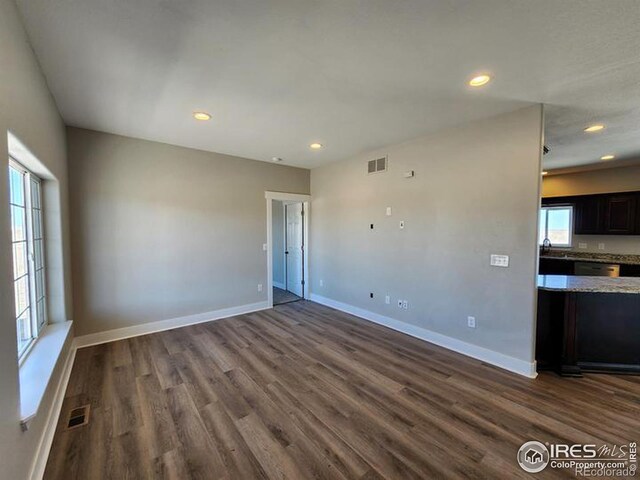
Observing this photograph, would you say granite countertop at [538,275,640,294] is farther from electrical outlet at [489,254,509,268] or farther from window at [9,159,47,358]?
window at [9,159,47,358]

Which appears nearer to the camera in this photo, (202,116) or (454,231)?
(202,116)

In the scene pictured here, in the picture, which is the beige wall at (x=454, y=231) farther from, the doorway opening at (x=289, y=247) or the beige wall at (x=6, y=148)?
the beige wall at (x=6, y=148)

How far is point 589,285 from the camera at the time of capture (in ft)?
9.41

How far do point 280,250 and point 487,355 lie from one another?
4.75 metres

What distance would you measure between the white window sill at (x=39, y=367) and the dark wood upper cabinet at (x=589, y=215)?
7.88m

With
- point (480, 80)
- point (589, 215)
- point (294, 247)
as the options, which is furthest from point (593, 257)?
point (294, 247)

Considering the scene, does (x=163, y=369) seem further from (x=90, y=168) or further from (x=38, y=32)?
(x=38, y=32)

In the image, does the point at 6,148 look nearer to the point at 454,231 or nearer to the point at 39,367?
the point at 39,367

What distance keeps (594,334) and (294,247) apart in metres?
4.86

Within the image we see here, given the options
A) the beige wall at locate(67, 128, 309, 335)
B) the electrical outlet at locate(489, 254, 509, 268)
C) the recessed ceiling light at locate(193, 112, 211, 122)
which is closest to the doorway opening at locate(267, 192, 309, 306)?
the beige wall at locate(67, 128, 309, 335)

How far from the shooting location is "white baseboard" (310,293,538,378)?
2.83m

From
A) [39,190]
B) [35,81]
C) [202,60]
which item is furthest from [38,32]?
[39,190]

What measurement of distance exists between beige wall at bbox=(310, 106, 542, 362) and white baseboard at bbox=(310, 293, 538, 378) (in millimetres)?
59

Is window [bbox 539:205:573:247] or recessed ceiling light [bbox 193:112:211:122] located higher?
recessed ceiling light [bbox 193:112:211:122]
